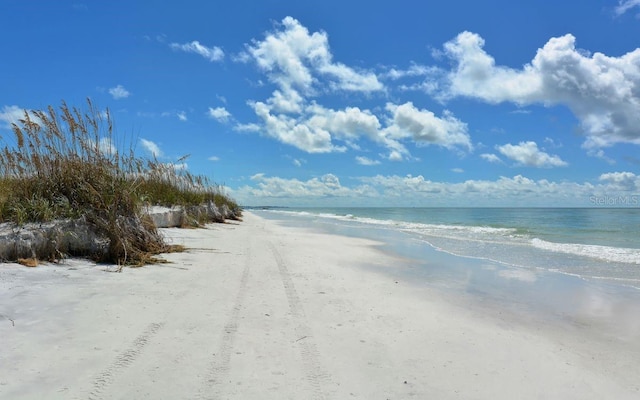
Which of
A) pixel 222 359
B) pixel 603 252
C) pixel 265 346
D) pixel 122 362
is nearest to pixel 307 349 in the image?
pixel 265 346

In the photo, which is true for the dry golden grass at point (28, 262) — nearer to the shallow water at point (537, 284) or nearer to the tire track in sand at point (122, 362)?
the tire track in sand at point (122, 362)

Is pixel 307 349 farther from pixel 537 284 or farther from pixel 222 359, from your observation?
pixel 537 284

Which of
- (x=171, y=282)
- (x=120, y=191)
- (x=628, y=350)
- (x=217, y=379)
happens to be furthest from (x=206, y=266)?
(x=628, y=350)

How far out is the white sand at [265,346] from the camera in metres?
3.06

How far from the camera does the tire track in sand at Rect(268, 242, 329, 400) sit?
10.3 ft

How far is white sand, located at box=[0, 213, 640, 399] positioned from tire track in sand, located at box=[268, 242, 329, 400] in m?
0.02

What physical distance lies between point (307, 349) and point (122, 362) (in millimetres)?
1527

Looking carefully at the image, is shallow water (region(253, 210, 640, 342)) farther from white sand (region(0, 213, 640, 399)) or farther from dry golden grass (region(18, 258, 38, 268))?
dry golden grass (region(18, 258, 38, 268))

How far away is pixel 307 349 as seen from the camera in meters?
3.79

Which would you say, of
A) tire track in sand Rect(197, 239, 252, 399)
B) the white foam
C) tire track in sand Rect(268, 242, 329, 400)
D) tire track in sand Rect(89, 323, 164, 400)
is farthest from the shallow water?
tire track in sand Rect(89, 323, 164, 400)

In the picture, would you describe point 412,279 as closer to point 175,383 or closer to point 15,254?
point 175,383

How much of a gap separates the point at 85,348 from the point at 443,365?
3.06m

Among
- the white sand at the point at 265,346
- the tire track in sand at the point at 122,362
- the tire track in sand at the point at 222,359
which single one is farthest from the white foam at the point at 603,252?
the tire track in sand at the point at 122,362

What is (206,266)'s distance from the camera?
758cm
